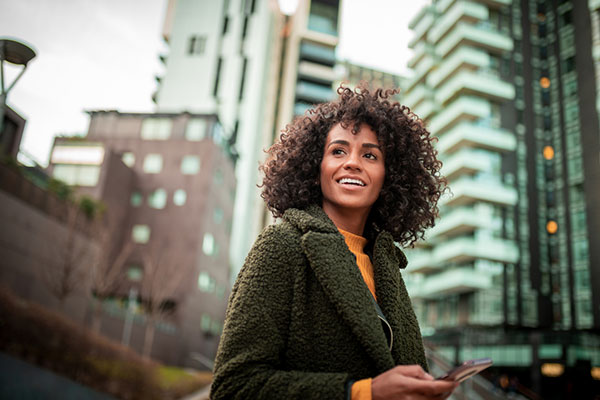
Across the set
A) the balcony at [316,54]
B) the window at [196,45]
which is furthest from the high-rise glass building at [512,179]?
the window at [196,45]

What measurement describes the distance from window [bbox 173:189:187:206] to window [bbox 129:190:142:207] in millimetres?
2632

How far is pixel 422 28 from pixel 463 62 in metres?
9.12

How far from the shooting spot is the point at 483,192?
42.9 metres

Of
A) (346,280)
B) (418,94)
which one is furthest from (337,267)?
(418,94)

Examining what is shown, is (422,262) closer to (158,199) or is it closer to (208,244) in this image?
(208,244)

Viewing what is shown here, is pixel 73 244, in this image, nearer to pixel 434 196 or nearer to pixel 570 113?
pixel 434 196

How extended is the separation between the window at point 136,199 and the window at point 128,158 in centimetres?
278

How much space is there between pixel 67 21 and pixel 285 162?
34.2 meters

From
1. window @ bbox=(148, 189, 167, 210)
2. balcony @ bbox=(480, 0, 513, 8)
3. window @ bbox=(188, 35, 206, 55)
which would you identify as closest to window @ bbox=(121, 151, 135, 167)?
window @ bbox=(148, 189, 167, 210)

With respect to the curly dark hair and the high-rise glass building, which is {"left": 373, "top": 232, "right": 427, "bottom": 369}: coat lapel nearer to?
the curly dark hair

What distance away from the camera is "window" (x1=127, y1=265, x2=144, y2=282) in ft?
127

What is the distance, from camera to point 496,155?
4569cm

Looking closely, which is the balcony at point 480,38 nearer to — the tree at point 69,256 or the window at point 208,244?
the window at point 208,244

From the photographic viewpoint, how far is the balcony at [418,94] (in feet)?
173
